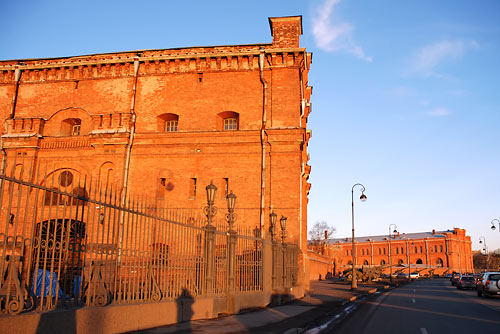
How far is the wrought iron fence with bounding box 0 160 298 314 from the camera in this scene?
624 centimetres

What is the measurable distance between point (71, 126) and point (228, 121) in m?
10.3

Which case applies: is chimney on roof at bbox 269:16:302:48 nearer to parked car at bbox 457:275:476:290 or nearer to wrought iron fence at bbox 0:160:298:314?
wrought iron fence at bbox 0:160:298:314

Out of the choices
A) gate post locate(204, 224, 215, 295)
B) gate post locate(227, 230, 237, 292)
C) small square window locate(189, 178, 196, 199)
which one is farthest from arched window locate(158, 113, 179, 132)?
gate post locate(204, 224, 215, 295)

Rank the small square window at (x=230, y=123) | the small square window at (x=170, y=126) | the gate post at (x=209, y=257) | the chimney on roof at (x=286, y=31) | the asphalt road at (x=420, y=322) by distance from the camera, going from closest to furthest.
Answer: the asphalt road at (x=420, y=322) → the gate post at (x=209, y=257) → the chimney on roof at (x=286, y=31) → the small square window at (x=230, y=123) → the small square window at (x=170, y=126)

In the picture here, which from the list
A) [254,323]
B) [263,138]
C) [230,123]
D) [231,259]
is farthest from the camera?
[230,123]

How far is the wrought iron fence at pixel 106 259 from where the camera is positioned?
6.24 meters

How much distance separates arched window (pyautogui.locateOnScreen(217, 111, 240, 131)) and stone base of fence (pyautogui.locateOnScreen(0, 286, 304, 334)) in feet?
44.4

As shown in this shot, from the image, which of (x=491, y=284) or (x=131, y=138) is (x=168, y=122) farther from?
(x=491, y=284)

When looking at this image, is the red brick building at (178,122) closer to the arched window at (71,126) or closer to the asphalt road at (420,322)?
the arched window at (71,126)

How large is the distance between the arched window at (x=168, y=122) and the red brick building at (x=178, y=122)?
2.9 inches

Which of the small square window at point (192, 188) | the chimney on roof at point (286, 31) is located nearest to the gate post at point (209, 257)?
the small square window at point (192, 188)

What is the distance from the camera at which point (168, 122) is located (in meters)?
27.2

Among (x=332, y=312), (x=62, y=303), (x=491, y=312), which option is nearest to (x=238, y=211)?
(x=332, y=312)

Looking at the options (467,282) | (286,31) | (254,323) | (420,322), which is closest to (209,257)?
(254,323)
